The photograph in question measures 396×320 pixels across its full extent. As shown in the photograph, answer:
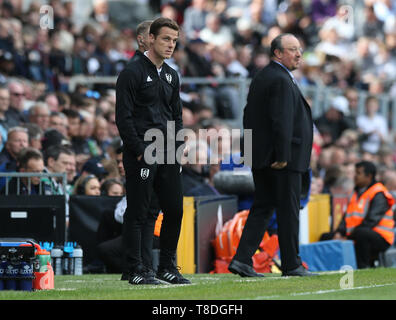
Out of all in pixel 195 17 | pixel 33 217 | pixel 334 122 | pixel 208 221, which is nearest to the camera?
pixel 33 217

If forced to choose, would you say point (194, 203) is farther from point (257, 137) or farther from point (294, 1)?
point (294, 1)

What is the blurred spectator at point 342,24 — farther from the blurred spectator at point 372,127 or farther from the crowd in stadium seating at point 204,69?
the blurred spectator at point 372,127

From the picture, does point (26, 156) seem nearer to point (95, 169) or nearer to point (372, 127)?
point (95, 169)

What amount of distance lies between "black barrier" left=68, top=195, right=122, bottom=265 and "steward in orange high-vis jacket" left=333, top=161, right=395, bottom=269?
376cm

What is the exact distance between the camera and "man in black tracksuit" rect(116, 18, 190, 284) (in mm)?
9406

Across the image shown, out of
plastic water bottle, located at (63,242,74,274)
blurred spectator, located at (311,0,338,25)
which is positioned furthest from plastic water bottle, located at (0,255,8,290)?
blurred spectator, located at (311,0,338,25)

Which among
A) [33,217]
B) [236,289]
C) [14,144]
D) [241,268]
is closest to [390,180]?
[14,144]

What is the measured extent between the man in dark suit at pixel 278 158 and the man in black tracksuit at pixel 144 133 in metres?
1.21

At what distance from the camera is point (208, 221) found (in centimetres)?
1369

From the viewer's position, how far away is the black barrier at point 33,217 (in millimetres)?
12703

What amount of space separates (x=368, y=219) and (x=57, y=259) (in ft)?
15.9
